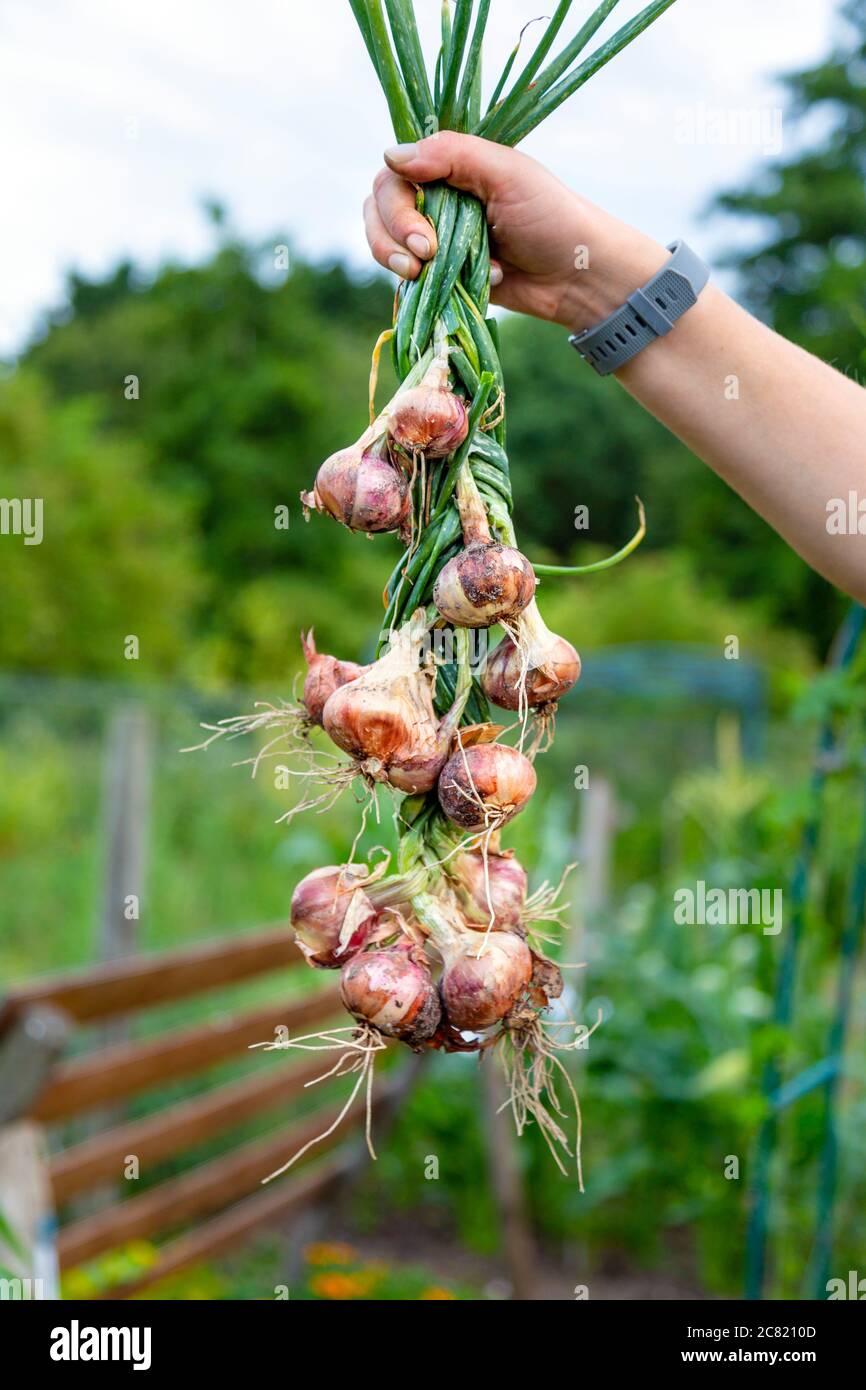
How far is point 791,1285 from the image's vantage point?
2.62 meters

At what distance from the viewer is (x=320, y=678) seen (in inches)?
28.5

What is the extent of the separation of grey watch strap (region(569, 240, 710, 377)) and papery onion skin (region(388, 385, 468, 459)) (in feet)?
1.02

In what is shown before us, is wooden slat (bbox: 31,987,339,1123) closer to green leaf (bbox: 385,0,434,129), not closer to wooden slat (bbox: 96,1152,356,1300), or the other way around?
wooden slat (bbox: 96,1152,356,1300)

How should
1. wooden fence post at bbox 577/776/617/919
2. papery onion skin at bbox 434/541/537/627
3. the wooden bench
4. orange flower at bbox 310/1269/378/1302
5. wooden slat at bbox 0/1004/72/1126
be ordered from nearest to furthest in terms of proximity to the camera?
papery onion skin at bbox 434/541/537/627 → wooden slat at bbox 0/1004/72/1126 → the wooden bench → orange flower at bbox 310/1269/378/1302 → wooden fence post at bbox 577/776/617/919

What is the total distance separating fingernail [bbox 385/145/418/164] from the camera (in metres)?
0.69

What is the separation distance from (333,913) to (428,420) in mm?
272

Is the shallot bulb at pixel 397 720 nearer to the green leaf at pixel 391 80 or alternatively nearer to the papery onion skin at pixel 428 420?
the papery onion skin at pixel 428 420

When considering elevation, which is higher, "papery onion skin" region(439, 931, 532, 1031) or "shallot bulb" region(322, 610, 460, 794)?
"shallot bulb" region(322, 610, 460, 794)

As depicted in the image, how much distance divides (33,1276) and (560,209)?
1.35 metres

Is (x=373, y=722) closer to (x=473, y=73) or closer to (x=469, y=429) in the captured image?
(x=469, y=429)

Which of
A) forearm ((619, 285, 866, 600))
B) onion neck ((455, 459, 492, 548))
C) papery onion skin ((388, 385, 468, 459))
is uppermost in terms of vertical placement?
forearm ((619, 285, 866, 600))

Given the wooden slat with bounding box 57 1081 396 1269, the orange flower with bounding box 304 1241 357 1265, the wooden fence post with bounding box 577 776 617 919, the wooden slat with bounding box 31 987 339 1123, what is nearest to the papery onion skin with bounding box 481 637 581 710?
the wooden slat with bounding box 31 987 339 1123
